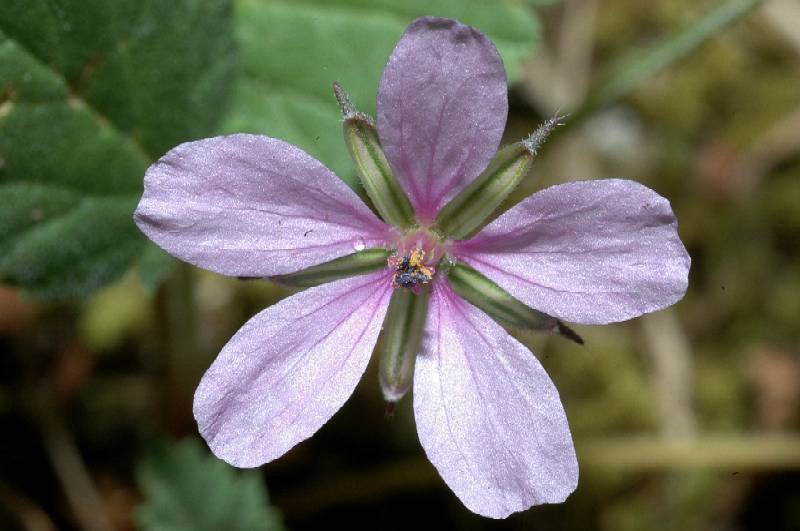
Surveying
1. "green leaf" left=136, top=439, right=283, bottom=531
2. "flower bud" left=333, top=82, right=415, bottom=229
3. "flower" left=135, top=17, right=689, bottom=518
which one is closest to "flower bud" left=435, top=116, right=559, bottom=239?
"flower" left=135, top=17, right=689, bottom=518

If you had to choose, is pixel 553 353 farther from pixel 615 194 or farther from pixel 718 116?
pixel 615 194

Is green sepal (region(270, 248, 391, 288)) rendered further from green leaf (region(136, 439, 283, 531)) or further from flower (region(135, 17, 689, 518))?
green leaf (region(136, 439, 283, 531))

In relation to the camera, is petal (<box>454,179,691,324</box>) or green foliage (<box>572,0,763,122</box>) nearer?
petal (<box>454,179,691,324</box>)

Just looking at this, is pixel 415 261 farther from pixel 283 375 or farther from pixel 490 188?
pixel 283 375

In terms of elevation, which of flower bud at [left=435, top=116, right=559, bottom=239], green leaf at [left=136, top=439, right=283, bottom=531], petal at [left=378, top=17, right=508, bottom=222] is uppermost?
A: petal at [left=378, top=17, right=508, bottom=222]

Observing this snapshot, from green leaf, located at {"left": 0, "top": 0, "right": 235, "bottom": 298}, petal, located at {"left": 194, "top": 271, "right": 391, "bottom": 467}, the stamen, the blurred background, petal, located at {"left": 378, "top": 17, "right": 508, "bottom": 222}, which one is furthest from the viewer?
the blurred background

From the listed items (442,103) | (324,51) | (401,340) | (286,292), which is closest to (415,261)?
(401,340)

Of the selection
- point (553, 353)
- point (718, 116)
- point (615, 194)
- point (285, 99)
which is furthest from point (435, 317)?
point (718, 116)
